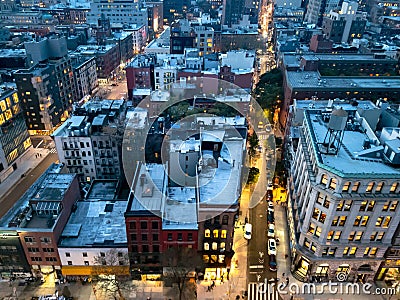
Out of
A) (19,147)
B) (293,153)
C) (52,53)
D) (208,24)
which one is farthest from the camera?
(208,24)

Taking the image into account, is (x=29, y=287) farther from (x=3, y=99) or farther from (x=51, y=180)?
(x=3, y=99)

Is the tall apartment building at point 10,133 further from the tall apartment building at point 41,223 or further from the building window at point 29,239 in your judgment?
the building window at point 29,239

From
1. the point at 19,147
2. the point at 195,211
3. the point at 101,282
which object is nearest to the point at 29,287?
the point at 101,282

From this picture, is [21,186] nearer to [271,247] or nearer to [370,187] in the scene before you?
[271,247]

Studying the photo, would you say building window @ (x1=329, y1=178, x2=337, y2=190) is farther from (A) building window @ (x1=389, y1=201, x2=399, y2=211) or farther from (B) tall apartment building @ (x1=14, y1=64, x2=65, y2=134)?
(B) tall apartment building @ (x1=14, y1=64, x2=65, y2=134)

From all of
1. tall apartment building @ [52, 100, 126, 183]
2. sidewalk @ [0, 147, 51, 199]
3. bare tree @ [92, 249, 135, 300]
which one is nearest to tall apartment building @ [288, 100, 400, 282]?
bare tree @ [92, 249, 135, 300]

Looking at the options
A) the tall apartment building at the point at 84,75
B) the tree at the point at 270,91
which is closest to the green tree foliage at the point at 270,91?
the tree at the point at 270,91
